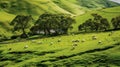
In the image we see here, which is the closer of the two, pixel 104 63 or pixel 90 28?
pixel 104 63

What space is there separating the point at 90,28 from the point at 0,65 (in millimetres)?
79635

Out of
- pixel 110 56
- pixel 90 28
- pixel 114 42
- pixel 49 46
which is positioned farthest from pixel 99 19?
pixel 110 56

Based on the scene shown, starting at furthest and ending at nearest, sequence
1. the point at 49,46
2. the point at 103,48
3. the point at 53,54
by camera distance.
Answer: the point at 49,46, the point at 53,54, the point at 103,48

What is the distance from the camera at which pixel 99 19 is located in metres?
170

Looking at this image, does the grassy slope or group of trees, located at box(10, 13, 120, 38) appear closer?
the grassy slope

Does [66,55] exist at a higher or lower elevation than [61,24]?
higher

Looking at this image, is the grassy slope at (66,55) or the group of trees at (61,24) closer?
the grassy slope at (66,55)

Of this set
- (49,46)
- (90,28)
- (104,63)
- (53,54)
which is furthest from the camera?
(90,28)

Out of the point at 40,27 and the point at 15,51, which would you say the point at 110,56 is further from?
the point at 40,27

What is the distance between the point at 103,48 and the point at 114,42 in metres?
5.45

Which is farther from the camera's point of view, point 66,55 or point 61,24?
point 61,24

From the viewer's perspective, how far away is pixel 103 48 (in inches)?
3356

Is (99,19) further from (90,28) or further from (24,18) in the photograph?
(24,18)

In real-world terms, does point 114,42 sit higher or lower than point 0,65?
higher
